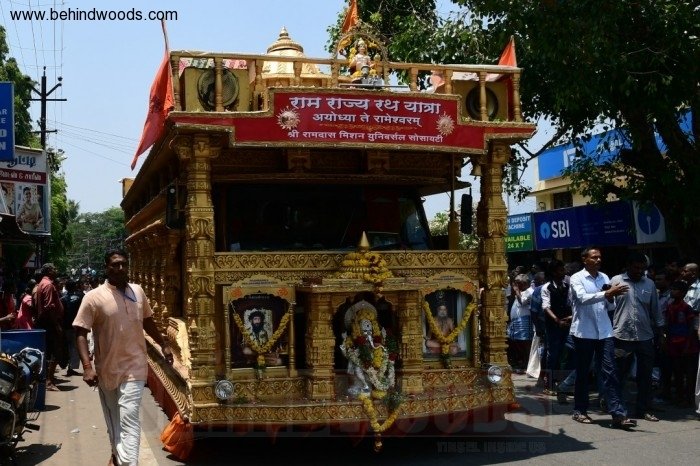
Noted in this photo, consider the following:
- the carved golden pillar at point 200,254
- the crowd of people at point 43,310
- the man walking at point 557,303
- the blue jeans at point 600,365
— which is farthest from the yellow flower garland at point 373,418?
the crowd of people at point 43,310

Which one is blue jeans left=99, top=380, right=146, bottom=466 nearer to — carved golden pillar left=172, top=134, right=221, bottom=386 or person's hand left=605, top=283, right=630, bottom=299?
carved golden pillar left=172, top=134, right=221, bottom=386

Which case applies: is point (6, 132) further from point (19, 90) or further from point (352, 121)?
point (19, 90)

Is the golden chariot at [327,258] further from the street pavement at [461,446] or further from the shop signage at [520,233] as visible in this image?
the shop signage at [520,233]

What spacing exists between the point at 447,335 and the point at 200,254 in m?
2.45

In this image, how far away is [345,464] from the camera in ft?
23.5

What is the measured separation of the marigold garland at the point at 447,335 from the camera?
24.9ft

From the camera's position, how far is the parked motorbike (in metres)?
6.83

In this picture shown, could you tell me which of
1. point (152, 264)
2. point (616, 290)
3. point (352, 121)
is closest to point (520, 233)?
point (152, 264)

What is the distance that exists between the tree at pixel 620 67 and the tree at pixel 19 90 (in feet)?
58.0

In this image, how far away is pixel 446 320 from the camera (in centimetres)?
779

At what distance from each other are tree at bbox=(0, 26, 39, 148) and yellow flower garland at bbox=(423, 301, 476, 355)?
71.2 feet

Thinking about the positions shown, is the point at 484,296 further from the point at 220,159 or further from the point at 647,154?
the point at 647,154

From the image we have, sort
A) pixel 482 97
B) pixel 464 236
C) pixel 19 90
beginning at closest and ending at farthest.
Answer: pixel 482 97
pixel 464 236
pixel 19 90

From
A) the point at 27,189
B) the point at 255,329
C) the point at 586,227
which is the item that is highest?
the point at 27,189
